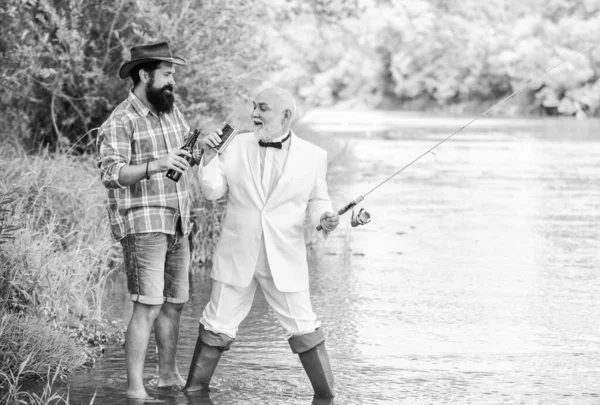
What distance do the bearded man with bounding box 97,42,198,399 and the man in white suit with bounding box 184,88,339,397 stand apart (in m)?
0.24

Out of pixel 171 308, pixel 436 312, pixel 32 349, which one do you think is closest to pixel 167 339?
pixel 171 308

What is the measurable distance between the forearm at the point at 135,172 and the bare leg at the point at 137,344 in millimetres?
657

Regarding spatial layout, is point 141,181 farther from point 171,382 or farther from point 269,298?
point 171,382

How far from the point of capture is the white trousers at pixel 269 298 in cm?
685

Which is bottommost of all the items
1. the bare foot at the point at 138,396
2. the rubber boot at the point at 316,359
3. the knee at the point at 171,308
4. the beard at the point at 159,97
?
the bare foot at the point at 138,396

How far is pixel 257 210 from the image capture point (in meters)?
6.87

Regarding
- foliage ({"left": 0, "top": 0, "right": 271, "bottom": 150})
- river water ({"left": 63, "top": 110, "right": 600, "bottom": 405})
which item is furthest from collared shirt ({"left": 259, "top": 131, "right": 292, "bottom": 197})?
foliage ({"left": 0, "top": 0, "right": 271, "bottom": 150})

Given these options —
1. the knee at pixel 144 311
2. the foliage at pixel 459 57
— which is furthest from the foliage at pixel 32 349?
the foliage at pixel 459 57

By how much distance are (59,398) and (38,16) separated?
21.8 feet

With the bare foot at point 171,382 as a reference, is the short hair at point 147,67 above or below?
above

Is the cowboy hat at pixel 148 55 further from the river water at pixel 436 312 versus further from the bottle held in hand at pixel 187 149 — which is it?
the river water at pixel 436 312

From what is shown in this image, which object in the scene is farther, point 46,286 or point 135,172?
point 46,286

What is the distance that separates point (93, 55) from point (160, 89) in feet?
22.6

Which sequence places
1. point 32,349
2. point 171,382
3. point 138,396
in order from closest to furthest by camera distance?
1. point 138,396
2. point 32,349
3. point 171,382
